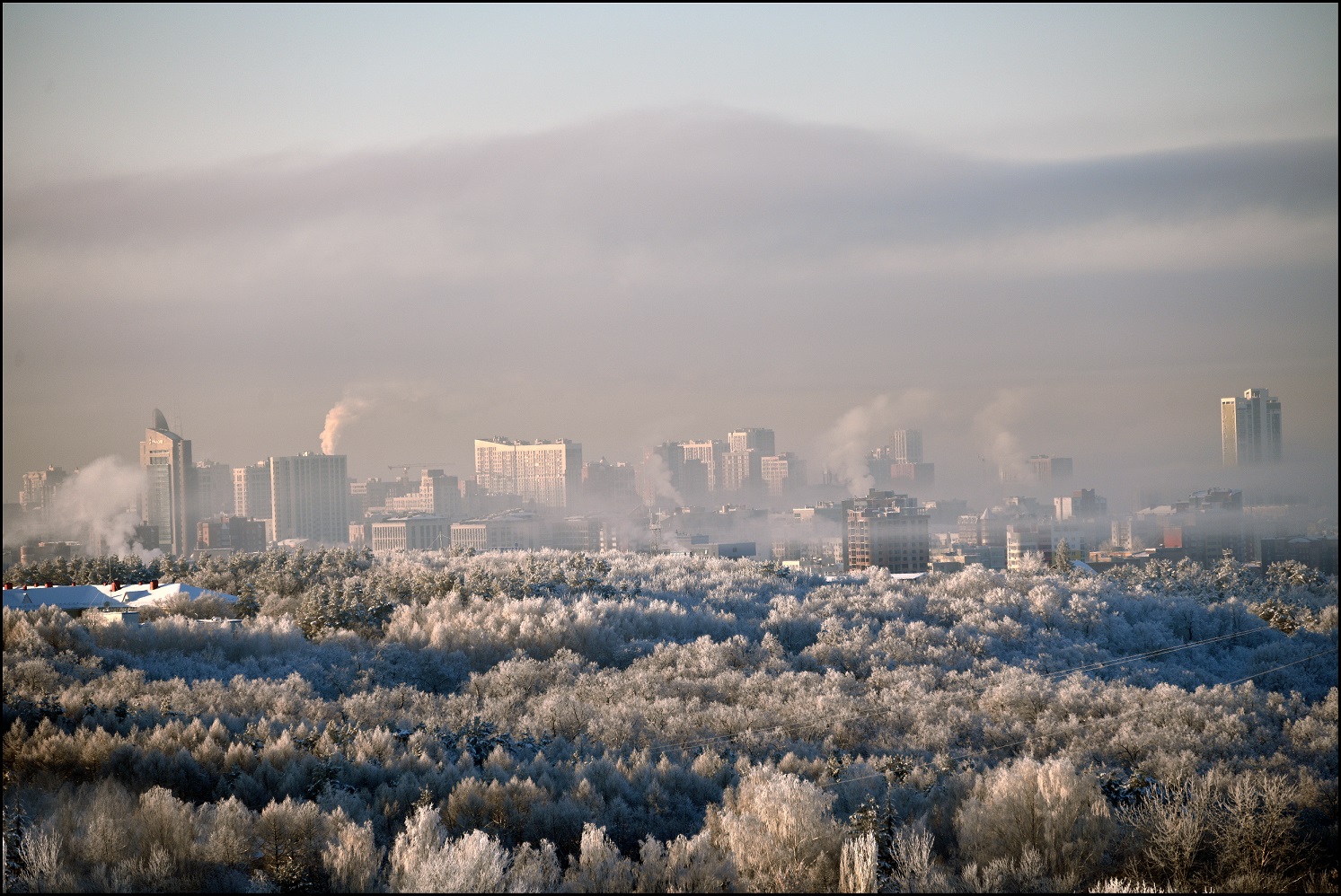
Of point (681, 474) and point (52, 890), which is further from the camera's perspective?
point (681, 474)

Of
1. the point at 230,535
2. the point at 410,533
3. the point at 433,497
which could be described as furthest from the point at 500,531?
the point at 230,535

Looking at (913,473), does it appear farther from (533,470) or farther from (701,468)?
(533,470)

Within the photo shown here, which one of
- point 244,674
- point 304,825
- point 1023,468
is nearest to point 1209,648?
point 244,674

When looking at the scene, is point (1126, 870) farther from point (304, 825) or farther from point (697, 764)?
point (304, 825)

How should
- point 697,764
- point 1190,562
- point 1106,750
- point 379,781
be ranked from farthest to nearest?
1. point 1190,562
2. point 1106,750
3. point 697,764
4. point 379,781

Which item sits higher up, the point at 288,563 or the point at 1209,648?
the point at 288,563

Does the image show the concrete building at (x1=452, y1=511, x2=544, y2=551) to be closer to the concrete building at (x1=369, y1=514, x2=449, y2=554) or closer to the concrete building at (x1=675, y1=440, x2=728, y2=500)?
the concrete building at (x1=369, y1=514, x2=449, y2=554)

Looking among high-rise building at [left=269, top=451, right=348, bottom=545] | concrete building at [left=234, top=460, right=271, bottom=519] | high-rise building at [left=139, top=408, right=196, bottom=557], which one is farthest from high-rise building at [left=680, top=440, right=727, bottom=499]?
high-rise building at [left=139, top=408, right=196, bottom=557]
